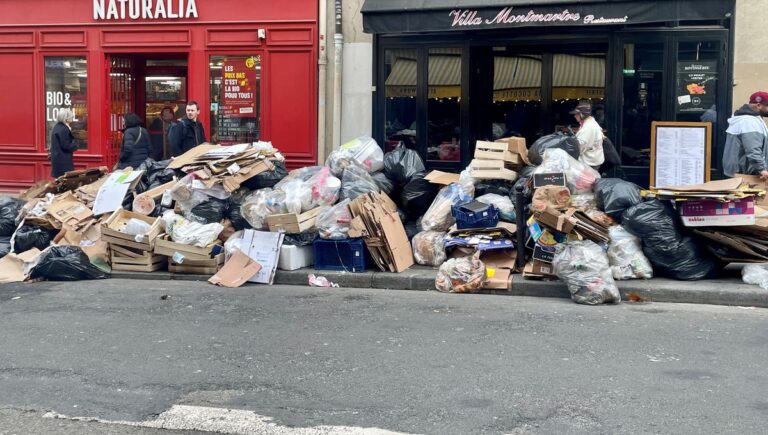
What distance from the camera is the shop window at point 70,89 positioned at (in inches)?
561

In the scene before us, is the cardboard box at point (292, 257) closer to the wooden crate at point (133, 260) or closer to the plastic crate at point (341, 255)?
the plastic crate at point (341, 255)

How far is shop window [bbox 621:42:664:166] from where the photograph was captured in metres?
11.4

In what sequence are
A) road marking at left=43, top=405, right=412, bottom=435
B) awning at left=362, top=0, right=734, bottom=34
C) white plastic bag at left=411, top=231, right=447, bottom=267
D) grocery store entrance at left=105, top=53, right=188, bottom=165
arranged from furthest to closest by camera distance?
→ 1. grocery store entrance at left=105, top=53, right=188, bottom=165
2. awning at left=362, top=0, right=734, bottom=34
3. white plastic bag at left=411, top=231, right=447, bottom=267
4. road marking at left=43, top=405, right=412, bottom=435

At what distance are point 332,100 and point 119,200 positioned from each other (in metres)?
4.01

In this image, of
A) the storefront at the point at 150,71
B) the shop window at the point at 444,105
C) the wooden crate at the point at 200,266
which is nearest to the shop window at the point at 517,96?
the shop window at the point at 444,105

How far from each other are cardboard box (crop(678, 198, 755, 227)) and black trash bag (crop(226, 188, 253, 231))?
196 inches

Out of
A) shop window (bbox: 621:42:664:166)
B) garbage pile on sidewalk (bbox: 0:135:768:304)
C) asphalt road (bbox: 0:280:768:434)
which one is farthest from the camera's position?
shop window (bbox: 621:42:664:166)

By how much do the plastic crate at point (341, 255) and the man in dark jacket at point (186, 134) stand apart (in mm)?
3338

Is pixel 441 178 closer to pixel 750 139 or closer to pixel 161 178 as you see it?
pixel 750 139

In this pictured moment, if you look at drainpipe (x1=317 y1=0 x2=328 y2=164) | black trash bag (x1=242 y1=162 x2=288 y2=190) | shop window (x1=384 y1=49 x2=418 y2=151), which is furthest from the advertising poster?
black trash bag (x1=242 y1=162 x2=288 y2=190)

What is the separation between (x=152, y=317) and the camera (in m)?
7.53

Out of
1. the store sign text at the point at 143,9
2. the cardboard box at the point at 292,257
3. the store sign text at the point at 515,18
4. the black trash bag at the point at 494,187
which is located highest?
the store sign text at the point at 143,9

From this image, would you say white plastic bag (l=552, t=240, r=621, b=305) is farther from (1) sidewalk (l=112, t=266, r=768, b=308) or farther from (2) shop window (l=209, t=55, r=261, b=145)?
(2) shop window (l=209, t=55, r=261, b=145)

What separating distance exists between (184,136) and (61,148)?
224 cm
